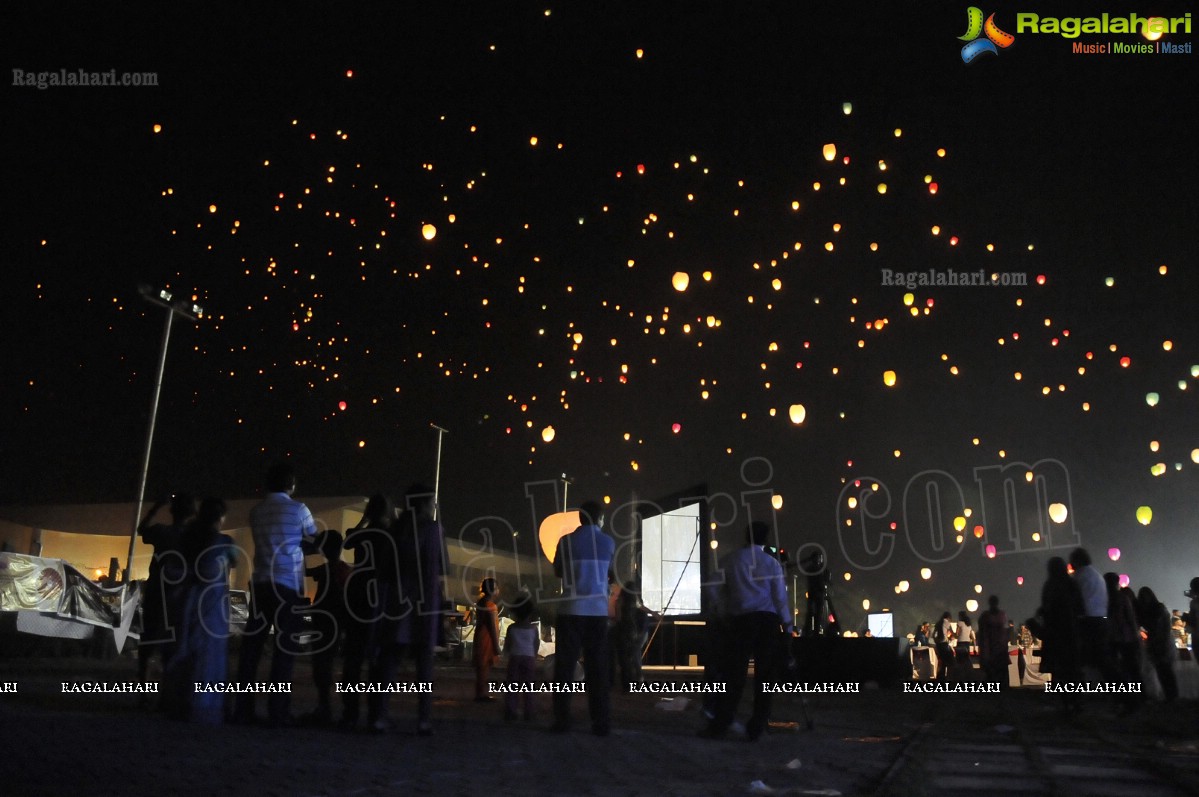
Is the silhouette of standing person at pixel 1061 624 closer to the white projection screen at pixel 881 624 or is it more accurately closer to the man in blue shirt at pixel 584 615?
the man in blue shirt at pixel 584 615

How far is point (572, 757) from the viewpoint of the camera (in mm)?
5785

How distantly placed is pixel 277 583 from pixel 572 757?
2.31 metres

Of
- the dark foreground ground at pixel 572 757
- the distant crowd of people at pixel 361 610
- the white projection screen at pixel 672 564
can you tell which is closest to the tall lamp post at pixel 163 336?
the white projection screen at pixel 672 564

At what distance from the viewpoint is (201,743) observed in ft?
18.6

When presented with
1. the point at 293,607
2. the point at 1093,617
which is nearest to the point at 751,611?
the point at 293,607

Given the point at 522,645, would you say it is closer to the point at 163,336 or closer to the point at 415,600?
the point at 415,600

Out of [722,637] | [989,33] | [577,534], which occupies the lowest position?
[722,637]

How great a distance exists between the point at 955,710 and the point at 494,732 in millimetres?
5920

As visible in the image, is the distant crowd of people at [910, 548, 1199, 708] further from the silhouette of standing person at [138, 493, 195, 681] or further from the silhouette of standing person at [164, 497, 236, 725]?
the silhouette of standing person at [138, 493, 195, 681]

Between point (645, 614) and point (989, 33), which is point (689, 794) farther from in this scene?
point (989, 33)

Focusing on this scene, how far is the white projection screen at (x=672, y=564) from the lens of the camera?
15.4m

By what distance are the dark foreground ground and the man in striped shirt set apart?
1.37ft

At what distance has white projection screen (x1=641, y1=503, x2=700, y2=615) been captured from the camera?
15438mm

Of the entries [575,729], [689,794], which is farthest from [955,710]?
[689,794]
